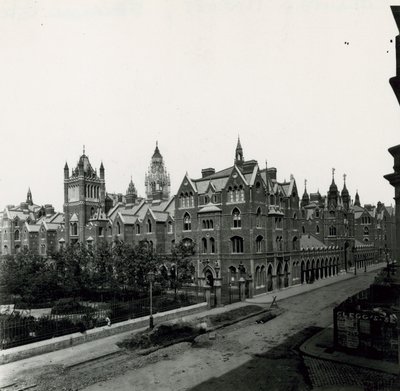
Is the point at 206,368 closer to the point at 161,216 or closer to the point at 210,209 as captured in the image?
the point at 210,209

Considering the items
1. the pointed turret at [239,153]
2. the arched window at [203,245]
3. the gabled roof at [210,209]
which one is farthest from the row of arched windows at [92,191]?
the pointed turret at [239,153]

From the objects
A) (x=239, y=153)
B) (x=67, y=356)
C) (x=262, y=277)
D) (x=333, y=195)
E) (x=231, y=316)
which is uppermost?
(x=239, y=153)

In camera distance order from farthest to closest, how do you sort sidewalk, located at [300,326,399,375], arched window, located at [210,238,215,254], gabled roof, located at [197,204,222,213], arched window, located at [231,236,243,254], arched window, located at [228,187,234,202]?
1. arched window, located at [210,238,215,254]
2. gabled roof, located at [197,204,222,213]
3. arched window, located at [228,187,234,202]
4. arched window, located at [231,236,243,254]
5. sidewalk, located at [300,326,399,375]

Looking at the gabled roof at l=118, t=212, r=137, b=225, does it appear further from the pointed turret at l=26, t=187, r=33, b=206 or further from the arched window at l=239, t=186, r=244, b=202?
the pointed turret at l=26, t=187, r=33, b=206

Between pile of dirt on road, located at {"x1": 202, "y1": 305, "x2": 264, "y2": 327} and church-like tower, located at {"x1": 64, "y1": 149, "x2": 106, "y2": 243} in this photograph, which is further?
church-like tower, located at {"x1": 64, "y1": 149, "x2": 106, "y2": 243}

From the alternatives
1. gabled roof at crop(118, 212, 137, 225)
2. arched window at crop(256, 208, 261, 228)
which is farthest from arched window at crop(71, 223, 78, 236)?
arched window at crop(256, 208, 261, 228)

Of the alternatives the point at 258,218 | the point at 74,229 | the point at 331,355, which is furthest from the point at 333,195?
the point at 331,355
